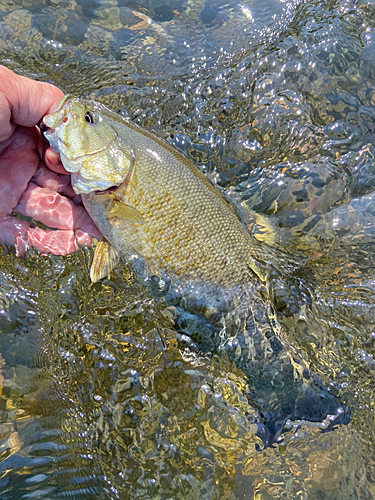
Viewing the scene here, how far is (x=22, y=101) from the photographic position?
8.83 ft

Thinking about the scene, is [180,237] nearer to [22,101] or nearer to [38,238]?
[38,238]

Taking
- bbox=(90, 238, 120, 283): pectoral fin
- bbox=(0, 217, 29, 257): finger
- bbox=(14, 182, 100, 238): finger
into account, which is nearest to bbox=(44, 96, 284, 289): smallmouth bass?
bbox=(90, 238, 120, 283): pectoral fin

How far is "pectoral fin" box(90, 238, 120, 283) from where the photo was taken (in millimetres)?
2990

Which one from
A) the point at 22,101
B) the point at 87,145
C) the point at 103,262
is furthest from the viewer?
A: the point at 103,262

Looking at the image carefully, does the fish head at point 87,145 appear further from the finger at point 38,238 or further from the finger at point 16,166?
the finger at point 38,238

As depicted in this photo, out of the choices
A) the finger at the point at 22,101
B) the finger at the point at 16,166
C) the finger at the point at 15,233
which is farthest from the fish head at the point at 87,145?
the finger at the point at 15,233

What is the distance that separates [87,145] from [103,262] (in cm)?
89

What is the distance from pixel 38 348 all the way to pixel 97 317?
496 mm

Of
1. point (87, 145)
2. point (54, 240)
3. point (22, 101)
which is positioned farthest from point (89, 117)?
point (54, 240)

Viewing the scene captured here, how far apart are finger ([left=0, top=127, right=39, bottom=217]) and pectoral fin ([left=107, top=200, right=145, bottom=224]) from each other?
0.85m

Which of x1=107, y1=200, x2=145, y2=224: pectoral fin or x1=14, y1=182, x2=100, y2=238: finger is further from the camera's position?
x1=14, y1=182, x2=100, y2=238: finger

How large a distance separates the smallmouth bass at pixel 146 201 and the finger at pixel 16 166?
30 cm

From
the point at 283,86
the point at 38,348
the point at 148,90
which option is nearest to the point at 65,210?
the point at 38,348

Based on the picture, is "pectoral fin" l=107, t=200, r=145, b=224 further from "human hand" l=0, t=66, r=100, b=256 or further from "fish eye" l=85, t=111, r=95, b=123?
"fish eye" l=85, t=111, r=95, b=123
